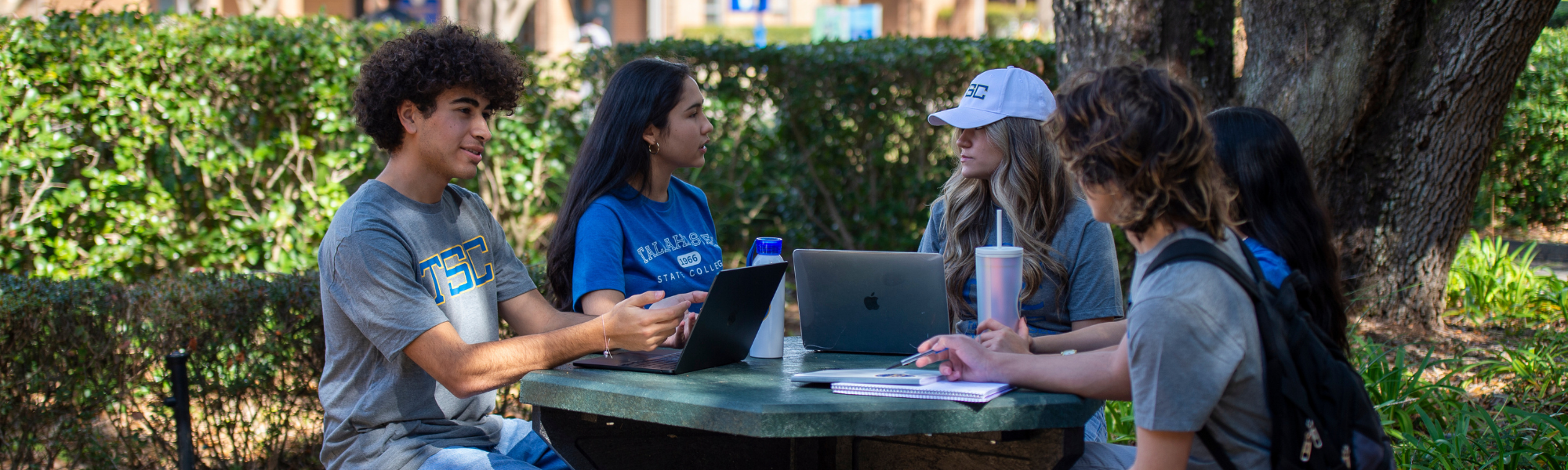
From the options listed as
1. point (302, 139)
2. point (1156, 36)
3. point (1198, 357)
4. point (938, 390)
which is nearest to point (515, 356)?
point (938, 390)

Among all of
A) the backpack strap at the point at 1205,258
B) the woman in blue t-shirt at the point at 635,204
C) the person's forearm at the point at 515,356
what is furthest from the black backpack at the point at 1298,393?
the woman in blue t-shirt at the point at 635,204

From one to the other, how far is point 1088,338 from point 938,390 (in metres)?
0.64

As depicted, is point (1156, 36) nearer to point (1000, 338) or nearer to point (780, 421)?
point (1000, 338)

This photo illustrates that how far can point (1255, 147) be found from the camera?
2.11 m

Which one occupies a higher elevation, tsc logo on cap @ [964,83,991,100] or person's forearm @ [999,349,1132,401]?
tsc logo on cap @ [964,83,991,100]

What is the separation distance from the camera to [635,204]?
2826 mm

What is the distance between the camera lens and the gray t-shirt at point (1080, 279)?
2.66 m

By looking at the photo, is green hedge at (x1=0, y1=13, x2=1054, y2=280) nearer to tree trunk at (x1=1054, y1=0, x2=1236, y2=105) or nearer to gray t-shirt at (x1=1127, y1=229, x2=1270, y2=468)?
tree trunk at (x1=1054, y1=0, x2=1236, y2=105)

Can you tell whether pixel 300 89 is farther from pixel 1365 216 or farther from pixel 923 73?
pixel 1365 216

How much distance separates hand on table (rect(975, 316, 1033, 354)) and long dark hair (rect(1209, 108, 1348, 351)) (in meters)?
0.50

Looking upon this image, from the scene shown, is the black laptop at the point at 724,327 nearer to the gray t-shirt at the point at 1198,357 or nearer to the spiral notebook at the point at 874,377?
the spiral notebook at the point at 874,377

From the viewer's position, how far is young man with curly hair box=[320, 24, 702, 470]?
225 cm

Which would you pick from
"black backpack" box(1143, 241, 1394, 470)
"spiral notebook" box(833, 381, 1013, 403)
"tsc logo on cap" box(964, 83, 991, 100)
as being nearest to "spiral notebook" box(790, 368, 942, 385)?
"spiral notebook" box(833, 381, 1013, 403)

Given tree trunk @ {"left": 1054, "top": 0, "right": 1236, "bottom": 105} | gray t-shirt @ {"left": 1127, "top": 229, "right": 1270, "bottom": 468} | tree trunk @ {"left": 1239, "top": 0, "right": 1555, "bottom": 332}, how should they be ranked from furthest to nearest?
tree trunk @ {"left": 1054, "top": 0, "right": 1236, "bottom": 105}
tree trunk @ {"left": 1239, "top": 0, "right": 1555, "bottom": 332}
gray t-shirt @ {"left": 1127, "top": 229, "right": 1270, "bottom": 468}
